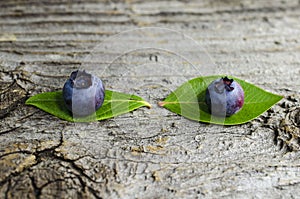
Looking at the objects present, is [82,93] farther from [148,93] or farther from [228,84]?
[228,84]

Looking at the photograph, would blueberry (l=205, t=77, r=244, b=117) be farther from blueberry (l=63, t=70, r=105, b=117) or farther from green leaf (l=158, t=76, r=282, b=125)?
blueberry (l=63, t=70, r=105, b=117)

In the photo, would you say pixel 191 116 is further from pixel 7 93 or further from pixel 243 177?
pixel 7 93

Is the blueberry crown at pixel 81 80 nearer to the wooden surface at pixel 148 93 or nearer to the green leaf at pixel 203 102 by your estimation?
the wooden surface at pixel 148 93

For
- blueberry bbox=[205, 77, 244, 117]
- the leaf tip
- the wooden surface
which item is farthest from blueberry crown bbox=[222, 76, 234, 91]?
the leaf tip

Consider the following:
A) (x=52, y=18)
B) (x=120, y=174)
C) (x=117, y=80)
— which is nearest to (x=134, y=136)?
(x=120, y=174)

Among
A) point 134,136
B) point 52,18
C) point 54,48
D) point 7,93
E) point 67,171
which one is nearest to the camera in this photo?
point 67,171

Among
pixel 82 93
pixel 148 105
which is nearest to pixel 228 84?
pixel 148 105
